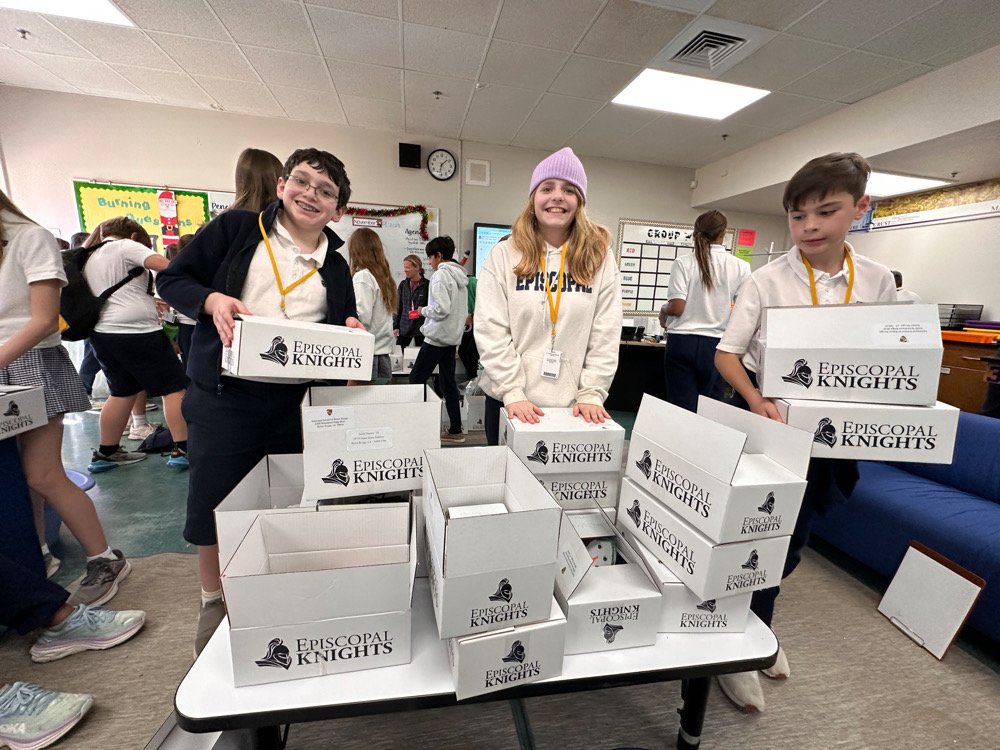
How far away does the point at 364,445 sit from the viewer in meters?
0.93

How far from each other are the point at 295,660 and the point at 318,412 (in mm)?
445

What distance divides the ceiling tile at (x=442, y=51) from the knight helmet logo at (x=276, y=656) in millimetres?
3339

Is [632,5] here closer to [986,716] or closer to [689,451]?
[689,451]

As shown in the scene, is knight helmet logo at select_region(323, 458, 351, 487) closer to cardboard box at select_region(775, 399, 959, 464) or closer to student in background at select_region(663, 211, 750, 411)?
cardboard box at select_region(775, 399, 959, 464)

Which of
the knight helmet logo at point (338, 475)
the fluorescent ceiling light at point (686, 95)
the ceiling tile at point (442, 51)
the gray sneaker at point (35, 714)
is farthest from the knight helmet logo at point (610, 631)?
the fluorescent ceiling light at point (686, 95)

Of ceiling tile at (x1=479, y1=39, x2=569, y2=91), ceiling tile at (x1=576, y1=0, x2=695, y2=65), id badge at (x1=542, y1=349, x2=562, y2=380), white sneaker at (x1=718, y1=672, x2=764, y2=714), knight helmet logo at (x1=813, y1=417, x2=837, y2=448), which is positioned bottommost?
white sneaker at (x1=718, y1=672, x2=764, y2=714)

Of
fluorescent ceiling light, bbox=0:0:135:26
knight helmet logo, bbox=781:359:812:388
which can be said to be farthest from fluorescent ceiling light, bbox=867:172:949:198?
fluorescent ceiling light, bbox=0:0:135:26

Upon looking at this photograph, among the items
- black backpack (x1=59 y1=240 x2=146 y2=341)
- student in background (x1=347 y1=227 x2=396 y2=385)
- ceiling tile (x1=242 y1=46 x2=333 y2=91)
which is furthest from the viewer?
ceiling tile (x1=242 y1=46 x2=333 y2=91)

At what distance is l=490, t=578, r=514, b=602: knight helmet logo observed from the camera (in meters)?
0.64

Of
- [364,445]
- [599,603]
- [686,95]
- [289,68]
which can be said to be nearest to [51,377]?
[364,445]

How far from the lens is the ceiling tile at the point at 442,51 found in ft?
9.07

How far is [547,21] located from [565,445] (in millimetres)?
2819

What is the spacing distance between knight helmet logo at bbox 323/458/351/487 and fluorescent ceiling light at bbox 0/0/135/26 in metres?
3.62

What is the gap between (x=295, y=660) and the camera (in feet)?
2.10
